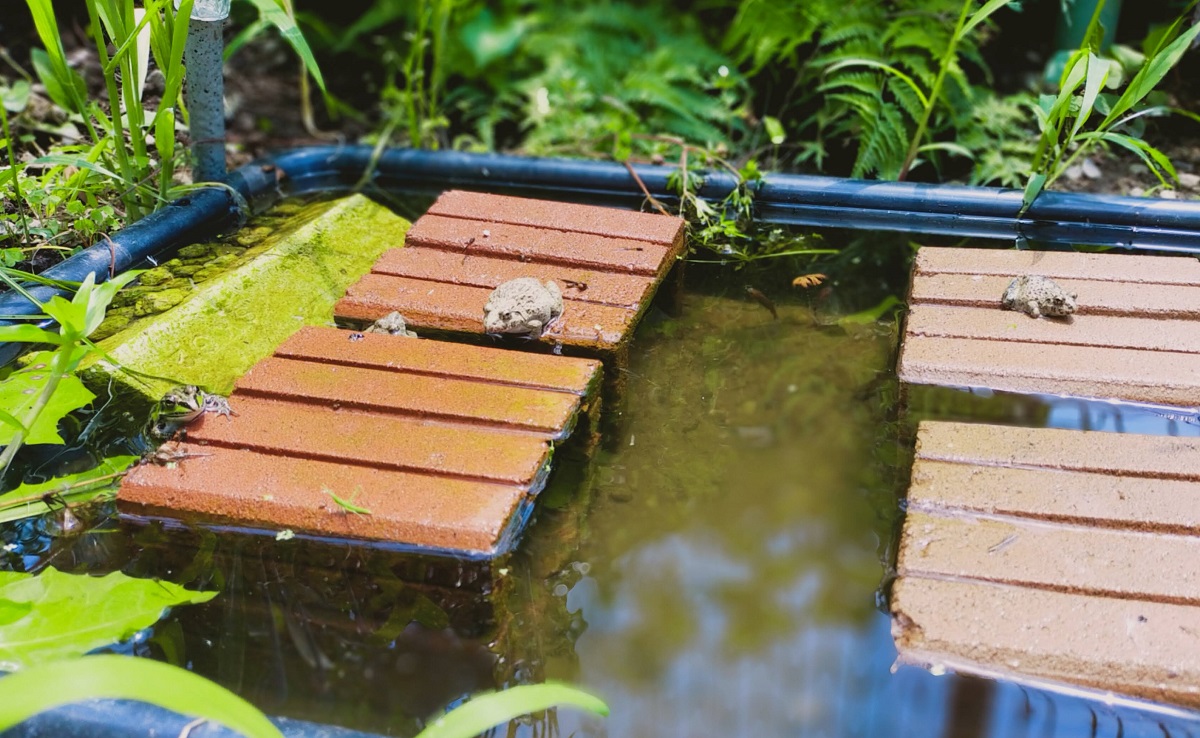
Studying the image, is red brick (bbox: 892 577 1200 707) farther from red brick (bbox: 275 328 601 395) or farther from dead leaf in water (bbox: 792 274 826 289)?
dead leaf in water (bbox: 792 274 826 289)

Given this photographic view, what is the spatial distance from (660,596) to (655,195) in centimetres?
170

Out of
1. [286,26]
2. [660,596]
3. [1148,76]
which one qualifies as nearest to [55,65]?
[286,26]

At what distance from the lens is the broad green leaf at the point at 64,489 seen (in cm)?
175

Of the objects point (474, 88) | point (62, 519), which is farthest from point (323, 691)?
point (474, 88)

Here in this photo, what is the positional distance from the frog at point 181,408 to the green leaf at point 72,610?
1.25ft

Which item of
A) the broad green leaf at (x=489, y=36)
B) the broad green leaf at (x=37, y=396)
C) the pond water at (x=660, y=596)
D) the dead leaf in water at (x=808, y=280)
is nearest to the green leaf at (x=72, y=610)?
the pond water at (x=660, y=596)

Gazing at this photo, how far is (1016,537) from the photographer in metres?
1.70

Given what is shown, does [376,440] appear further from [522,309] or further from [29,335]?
[29,335]

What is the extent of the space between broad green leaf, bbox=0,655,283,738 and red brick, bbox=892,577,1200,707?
1.00m

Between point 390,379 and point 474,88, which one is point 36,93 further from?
point 390,379

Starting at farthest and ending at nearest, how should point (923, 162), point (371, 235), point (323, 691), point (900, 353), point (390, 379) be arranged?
point (923, 162)
point (371, 235)
point (900, 353)
point (390, 379)
point (323, 691)

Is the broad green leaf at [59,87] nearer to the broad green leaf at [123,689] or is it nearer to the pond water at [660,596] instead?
the pond water at [660,596]

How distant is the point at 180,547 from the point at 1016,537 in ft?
4.90

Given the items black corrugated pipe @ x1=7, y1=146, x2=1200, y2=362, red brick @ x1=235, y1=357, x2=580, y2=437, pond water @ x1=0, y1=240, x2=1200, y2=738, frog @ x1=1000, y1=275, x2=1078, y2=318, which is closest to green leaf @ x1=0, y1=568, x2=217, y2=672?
pond water @ x1=0, y1=240, x2=1200, y2=738
